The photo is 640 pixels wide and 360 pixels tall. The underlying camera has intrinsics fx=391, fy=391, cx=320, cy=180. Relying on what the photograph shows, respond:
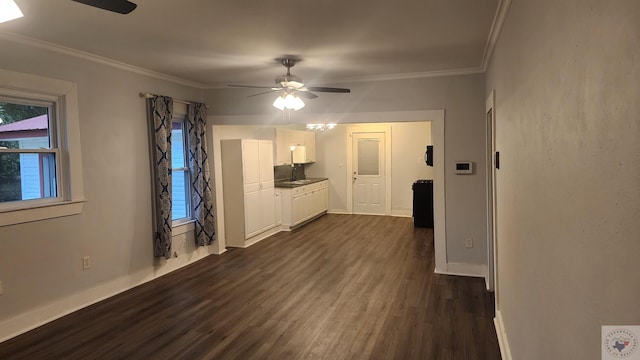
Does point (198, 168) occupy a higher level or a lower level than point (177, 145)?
lower

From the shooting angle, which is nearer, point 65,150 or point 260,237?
point 65,150

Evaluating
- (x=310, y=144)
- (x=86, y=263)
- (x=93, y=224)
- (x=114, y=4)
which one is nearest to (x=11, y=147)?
(x=93, y=224)

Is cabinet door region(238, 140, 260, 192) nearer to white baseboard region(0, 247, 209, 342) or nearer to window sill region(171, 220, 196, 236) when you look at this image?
window sill region(171, 220, 196, 236)

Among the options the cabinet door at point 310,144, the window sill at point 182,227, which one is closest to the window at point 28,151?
the window sill at point 182,227

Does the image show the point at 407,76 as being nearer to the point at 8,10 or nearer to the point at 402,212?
the point at 8,10

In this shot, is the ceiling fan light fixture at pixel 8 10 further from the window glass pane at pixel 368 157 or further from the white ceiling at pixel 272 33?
the window glass pane at pixel 368 157

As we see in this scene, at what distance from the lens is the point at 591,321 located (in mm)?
990

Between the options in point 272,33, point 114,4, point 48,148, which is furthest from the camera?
point 48,148

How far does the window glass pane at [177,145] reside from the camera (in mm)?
5217

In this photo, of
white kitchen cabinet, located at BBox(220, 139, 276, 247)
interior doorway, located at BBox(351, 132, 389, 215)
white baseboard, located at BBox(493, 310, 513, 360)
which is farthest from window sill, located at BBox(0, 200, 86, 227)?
interior doorway, located at BBox(351, 132, 389, 215)

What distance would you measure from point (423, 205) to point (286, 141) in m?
2.95

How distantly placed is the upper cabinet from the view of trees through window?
4.17m

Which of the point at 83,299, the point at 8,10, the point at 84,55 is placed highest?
the point at 84,55

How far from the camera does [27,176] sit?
11.4 feet
